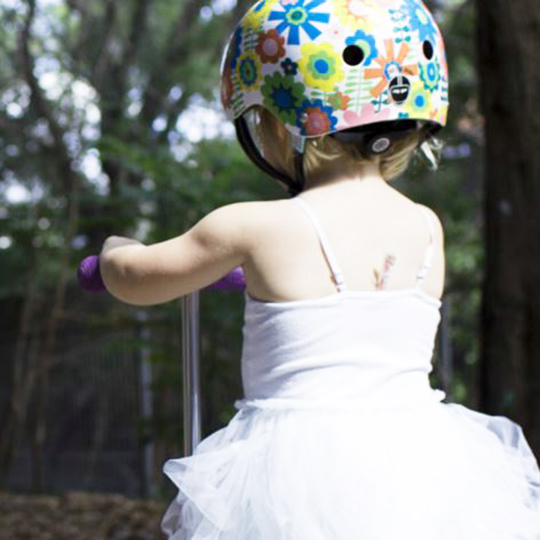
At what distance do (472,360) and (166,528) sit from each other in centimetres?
700

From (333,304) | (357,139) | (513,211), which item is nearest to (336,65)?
(357,139)

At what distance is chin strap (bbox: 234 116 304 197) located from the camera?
186 cm

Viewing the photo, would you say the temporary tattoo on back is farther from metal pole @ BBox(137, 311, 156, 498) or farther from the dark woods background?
metal pole @ BBox(137, 311, 156, 498)

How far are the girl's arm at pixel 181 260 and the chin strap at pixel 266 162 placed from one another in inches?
7.6

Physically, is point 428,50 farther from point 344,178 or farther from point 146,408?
point 146,408

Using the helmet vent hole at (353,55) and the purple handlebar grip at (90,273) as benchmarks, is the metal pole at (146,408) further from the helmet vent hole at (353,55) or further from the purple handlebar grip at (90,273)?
the helmet vent hole at (353,55)

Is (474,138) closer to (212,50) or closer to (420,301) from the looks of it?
(212,50)

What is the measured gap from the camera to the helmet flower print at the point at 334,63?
1.79 meters

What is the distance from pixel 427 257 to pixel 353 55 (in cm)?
44

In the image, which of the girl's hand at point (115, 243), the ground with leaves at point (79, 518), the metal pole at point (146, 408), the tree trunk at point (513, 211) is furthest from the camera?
the metal pole at point (146, 408)

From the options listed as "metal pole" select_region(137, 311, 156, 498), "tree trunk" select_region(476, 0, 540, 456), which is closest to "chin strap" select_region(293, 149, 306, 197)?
"tree trunk" select_region(476, 0, 540, 456)

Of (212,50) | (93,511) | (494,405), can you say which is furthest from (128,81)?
(494,405)

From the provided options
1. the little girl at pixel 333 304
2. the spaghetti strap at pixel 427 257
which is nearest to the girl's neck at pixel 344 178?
the little girl at pixel 333 304

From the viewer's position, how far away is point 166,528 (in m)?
1.79
